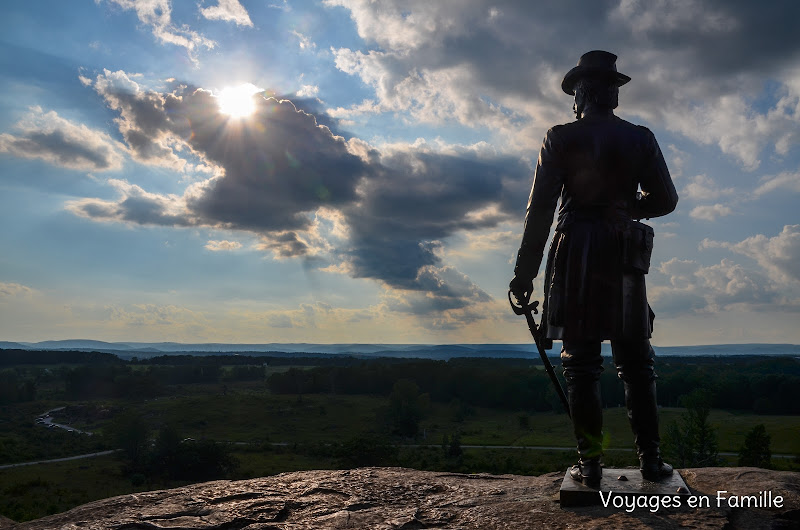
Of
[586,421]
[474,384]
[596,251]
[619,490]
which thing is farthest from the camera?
[474,384]

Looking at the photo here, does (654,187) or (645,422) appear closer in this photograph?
(645,422)

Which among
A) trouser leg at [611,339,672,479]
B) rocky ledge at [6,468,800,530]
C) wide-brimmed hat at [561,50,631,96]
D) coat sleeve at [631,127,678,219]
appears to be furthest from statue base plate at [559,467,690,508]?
wide-brimmed hat at [561,50,631,96]

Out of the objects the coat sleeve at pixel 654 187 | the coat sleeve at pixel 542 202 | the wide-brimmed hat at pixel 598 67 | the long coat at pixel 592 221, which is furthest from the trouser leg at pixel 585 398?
the wide-brimmed hat at pixel 598 67

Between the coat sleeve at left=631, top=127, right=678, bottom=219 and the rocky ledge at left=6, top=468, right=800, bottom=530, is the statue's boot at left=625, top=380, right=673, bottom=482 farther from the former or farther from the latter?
the coat sleeve at left=631, top=127, right=678, bottom=219

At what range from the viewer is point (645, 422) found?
227 inches

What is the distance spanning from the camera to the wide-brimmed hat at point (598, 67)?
599cm

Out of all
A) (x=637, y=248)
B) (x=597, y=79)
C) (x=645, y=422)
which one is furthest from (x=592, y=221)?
(x=645, y=422)

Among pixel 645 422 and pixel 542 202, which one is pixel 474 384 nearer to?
pixel 645 422

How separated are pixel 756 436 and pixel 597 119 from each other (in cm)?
5851

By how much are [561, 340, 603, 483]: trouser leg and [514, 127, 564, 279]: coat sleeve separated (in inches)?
39.1

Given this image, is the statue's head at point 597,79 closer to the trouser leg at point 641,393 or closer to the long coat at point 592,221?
the long coat at point 592,221

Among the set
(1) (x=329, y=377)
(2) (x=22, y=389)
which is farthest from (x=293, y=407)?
(2) (x=22, y=389)

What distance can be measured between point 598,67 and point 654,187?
1377 mm

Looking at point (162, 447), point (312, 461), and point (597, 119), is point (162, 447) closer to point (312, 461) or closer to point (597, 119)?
point (312, 461)
